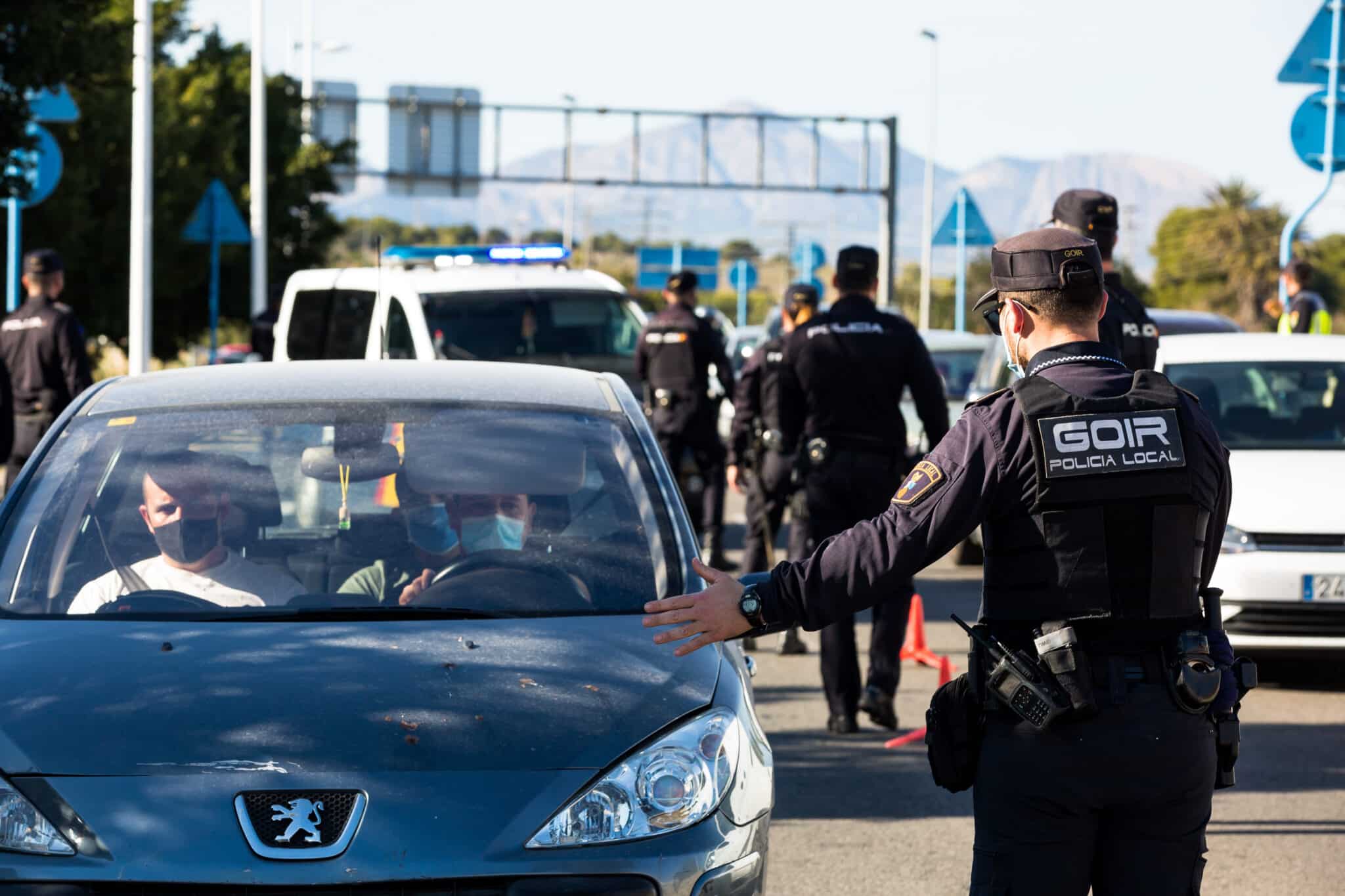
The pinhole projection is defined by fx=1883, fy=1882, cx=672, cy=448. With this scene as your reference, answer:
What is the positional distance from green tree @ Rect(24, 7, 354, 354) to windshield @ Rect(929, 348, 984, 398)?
25.9ft

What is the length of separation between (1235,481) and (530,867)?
20.3 ft

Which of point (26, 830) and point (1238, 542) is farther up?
point (26, 830)

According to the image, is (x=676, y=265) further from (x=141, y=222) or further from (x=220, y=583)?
(x=220, y=583)

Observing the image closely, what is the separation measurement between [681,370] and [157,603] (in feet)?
26.1

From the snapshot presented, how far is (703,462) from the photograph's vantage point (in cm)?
1277

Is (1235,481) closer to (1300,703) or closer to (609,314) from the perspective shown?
(1300,703)

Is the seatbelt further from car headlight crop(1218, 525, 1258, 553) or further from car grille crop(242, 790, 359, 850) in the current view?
car headlight crop(1218, 525, 1258, 553)

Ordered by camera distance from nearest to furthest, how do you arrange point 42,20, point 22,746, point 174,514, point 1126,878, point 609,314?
point 1126,878, point 22,746, point 174,514, point 42,20, point 609,314

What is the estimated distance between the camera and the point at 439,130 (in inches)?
1843

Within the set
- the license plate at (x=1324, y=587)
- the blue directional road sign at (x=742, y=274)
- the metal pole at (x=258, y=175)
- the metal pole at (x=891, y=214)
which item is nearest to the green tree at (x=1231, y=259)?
the blue directional road sign at (x=742, y=274)

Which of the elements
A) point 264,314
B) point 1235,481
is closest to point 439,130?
point 264,314

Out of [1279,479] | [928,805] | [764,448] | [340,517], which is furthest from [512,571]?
[764,448]

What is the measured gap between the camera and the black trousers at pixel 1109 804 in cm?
321

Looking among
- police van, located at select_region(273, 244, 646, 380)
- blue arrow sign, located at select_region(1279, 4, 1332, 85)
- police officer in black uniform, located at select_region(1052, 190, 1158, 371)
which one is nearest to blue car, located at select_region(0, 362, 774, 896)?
police officer in black uniform, located at select_region(1052, 190, 1158, 371)
